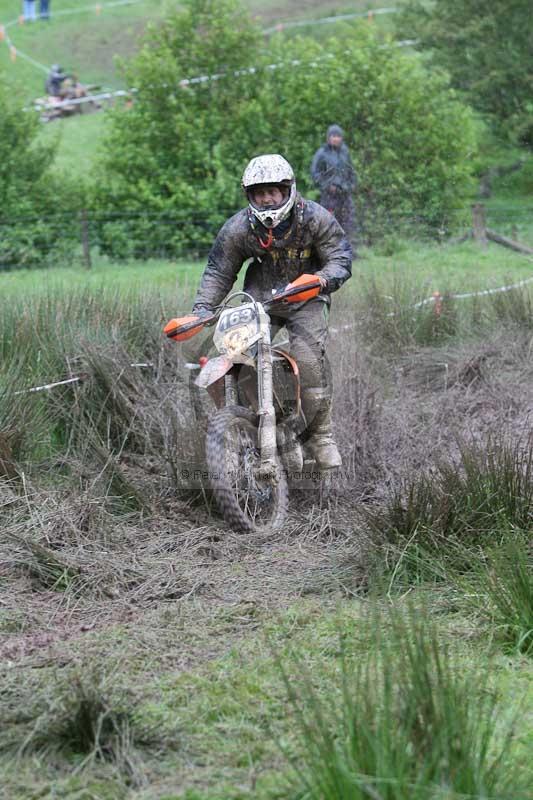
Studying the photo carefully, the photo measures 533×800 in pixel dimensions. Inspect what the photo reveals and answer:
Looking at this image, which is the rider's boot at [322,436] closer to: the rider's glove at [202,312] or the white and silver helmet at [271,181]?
the rider's glove at [202,312]

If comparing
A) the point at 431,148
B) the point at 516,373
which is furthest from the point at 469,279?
the point at 431,148

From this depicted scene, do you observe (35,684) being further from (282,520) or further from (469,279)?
(469,279)

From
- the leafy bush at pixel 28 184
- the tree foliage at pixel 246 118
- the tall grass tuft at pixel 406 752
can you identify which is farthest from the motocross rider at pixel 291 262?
the tree foliage at pixel 246 118

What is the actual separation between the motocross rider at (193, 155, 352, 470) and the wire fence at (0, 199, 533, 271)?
38.5 ft

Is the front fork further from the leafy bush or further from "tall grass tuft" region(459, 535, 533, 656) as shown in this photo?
the leafy bush

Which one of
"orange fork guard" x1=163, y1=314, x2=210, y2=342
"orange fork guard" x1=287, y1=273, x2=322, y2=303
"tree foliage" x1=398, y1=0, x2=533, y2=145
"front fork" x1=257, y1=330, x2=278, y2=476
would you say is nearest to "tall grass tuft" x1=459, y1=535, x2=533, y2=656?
"front fork" x1=257, y1=330, x2=278, y2=476

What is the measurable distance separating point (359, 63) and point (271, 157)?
15353mm

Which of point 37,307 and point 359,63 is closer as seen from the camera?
point 37,307

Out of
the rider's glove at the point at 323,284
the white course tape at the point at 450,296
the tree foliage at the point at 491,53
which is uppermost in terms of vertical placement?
the tree foliage at the point at 491,53

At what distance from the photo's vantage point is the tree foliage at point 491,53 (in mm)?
24516

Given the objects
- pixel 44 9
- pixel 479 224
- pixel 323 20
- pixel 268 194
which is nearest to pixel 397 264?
pixel 479 224

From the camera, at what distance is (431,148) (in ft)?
70.2

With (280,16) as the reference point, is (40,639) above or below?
below

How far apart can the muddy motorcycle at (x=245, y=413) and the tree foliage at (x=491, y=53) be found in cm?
1877
